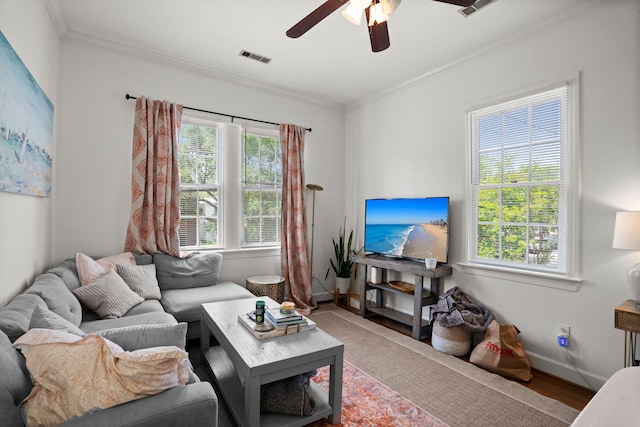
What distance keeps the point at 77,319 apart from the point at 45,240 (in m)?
1.02

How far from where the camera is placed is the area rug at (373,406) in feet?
6.31

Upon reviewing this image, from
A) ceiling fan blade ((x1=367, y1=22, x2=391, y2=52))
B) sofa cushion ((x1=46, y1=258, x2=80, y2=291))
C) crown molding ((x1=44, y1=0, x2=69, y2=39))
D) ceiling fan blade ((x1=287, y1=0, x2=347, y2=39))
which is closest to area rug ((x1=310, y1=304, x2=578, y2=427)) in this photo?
sofa cushion ((x1=46, y1=258, x2=80, y2=291))

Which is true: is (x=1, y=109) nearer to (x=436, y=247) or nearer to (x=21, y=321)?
(x=21, y=321)

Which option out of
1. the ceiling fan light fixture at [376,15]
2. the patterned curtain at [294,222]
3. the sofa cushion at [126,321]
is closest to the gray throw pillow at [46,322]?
the sofa cushion at [126,321]

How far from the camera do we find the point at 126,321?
2.23m

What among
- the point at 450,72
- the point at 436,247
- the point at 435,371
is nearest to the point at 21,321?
the point at 435,371

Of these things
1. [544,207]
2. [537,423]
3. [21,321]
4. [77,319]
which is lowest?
[537,423]

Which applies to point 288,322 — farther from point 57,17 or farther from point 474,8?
point 57,17

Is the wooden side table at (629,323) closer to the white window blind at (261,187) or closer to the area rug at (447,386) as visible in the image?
the area rug at (447,386)

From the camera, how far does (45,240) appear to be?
265 centimetres

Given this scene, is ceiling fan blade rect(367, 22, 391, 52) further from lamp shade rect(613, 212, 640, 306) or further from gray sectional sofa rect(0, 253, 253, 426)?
gray sectional sofa rect(0, 253, 253, 426)

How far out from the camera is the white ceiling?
2.52 m

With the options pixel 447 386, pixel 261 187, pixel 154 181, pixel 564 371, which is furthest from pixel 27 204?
pixel 564 371

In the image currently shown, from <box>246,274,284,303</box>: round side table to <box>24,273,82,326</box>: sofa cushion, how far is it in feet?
5.43
